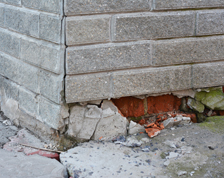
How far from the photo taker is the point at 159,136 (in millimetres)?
3258

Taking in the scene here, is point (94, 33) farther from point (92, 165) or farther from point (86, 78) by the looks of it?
point (92, 165)

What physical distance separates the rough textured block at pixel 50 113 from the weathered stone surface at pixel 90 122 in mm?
266

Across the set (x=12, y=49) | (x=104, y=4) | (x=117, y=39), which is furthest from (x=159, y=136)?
(x=12, y=49)

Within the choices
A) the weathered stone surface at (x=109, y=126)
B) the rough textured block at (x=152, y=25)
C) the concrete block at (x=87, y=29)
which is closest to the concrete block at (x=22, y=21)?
the concrete block at (x=87, y=29)

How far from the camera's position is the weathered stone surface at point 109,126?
10.5ft

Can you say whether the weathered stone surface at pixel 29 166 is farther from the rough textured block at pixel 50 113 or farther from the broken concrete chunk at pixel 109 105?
the broken concrete chunk at pixel 109 105

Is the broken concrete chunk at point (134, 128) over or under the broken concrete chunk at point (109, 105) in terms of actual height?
under

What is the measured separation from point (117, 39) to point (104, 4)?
0.35 m

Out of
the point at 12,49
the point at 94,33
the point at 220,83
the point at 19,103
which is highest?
the point at 94,33

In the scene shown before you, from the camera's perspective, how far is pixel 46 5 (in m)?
2.92

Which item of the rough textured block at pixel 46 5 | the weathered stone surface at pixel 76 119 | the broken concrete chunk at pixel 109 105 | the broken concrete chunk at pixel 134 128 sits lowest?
the broken concrete chunk at pixel 134 128

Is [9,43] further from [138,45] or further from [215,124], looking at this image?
[215,124]

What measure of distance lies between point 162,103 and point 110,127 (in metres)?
0.70

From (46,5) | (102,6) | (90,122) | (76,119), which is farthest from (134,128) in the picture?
(46,5)
